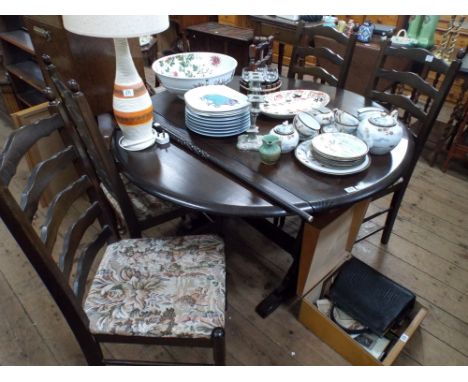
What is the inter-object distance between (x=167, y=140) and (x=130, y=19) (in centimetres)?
41

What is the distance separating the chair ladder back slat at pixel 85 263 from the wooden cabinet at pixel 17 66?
175 centimetres

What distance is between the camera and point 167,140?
127 centimetres

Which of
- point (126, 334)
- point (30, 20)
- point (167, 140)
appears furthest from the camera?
point (30, 20)

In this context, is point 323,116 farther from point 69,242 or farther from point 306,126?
point 69,242

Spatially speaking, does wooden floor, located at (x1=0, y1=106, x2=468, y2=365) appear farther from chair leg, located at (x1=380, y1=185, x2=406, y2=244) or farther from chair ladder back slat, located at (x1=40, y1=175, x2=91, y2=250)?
chair ladder back slat, located at (x1=40, y1=175, x2=91, y2=250)

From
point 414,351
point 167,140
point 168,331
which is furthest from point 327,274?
point 167,140

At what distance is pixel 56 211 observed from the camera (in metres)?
0.97

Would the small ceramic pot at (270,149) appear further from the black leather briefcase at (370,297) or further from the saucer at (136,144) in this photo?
the black leather briefcase at (370,297)

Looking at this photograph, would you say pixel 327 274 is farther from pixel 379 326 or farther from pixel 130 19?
pixel 130 19

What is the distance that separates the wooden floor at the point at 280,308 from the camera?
138cm

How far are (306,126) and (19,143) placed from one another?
2.90 ft

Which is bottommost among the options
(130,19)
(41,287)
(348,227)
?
(41,287)

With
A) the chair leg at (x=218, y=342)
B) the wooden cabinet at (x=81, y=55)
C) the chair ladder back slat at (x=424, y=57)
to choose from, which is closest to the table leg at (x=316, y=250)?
the chair leg at (x=218, y=342)

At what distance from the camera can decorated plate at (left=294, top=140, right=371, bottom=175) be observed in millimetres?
1086
